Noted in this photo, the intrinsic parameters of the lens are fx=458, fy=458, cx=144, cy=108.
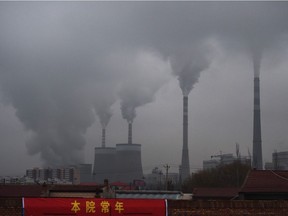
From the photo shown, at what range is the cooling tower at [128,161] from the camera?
92.0 meters

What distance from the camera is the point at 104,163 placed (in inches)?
3725

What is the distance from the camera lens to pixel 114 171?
310ft

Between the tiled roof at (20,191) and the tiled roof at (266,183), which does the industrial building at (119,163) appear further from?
the tiled roof at (266,183)

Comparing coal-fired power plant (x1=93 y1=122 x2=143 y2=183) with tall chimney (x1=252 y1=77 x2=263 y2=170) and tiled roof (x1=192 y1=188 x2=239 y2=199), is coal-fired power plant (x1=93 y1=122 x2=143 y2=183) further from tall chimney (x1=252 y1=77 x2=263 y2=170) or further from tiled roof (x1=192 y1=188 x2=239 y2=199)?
tiled roof (x1=192 y1=188 x2=239 y2=199)

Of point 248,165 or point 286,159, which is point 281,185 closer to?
point 248,165

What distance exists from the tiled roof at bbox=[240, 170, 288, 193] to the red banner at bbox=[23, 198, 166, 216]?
1553cm

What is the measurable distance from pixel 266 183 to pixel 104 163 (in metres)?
70.7

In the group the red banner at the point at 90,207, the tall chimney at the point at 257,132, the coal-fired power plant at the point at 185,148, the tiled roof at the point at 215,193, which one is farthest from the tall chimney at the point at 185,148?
the red banner at the point at 90,207

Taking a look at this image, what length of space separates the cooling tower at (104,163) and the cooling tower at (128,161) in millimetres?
1300

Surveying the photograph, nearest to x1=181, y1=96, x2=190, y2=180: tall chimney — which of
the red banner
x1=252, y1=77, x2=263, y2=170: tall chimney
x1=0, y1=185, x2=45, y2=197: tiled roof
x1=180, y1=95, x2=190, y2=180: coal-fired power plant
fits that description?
x1=180, y1=95, x2=190, y2=180: coal-fired power plant

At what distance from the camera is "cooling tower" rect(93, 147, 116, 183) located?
93938mm

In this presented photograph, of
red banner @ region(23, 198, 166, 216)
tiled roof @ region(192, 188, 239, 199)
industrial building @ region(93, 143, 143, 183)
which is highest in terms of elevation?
industrial building @ region(93, 143, 143, 183)

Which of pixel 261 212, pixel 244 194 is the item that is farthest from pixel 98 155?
pixel 261 212

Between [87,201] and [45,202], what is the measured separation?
98 cm
